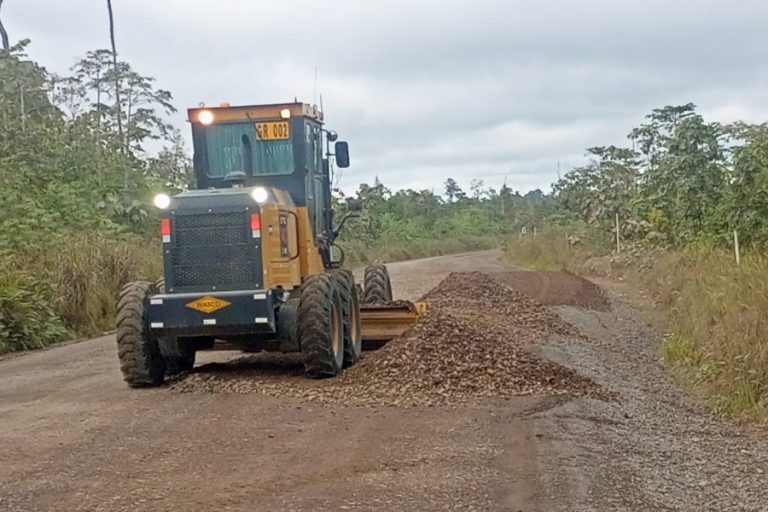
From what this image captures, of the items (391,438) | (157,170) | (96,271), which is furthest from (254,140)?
(157,170)

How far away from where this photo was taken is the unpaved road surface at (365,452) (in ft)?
19.8

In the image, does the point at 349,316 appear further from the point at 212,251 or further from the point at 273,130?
the point at 273,130

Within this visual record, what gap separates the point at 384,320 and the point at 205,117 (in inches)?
130

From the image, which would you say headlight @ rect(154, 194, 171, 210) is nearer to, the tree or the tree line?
the tree line

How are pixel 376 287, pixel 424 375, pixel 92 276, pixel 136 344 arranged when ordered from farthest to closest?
pixel 92 276, pixel 376 287, pixel 136 344, pixel 424 375

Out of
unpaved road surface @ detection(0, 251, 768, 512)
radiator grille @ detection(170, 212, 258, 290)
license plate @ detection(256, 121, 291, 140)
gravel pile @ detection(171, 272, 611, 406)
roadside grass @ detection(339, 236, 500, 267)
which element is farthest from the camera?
roadside grass @ detection(339, 236, 500, 267)

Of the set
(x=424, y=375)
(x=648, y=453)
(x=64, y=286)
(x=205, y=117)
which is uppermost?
(x=205, y=117)

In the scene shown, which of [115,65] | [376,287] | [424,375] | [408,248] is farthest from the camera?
[408,248]

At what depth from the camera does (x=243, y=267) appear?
32.7 feet

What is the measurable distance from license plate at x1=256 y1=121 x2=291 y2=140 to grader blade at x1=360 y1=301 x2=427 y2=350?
2.56 meters

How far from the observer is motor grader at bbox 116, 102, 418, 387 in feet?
32.0

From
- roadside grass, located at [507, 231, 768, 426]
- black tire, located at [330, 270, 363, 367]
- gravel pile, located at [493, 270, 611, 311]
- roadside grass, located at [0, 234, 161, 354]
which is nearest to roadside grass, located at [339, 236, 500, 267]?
gravel pile, located at [493, 270, 611, 311]

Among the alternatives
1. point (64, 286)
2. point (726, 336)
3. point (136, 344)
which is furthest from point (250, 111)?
point (64, 286)

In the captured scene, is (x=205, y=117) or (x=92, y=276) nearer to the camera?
(x=205, y=117)
